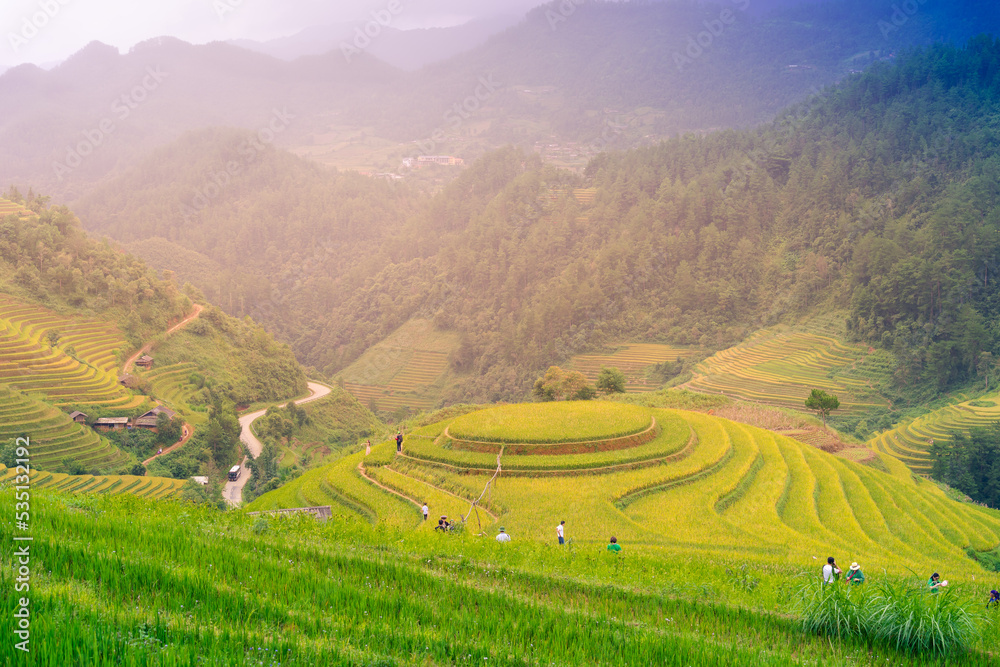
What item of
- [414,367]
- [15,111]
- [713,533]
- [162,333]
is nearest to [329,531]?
[713,533]

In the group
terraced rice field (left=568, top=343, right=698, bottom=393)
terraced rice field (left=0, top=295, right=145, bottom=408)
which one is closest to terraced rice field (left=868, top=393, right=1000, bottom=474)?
terraced rice field (left=568, top=343, right=698, bottom=393)

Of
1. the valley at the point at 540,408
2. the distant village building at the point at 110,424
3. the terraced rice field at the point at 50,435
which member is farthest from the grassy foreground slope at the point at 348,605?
the distant village building at the point at 110,424

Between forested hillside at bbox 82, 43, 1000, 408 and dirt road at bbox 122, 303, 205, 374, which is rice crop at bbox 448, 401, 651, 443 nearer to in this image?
forested hillside at bbox 82, 43, 1000, 408

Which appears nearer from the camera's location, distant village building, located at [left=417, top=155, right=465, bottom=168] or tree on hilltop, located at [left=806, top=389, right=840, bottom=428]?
tree on hilltop, located at [left=806, top=389, right=840, bottom=428]

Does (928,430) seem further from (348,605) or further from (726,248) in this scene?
(348,605)

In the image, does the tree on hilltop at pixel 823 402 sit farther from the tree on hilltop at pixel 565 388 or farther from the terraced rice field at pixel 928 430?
the tree on hilltop at pixel 565 388

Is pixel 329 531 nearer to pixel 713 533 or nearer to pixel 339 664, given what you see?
pixel 339 664
